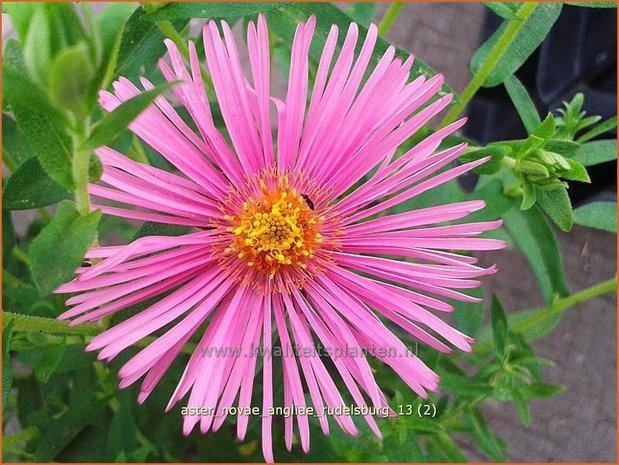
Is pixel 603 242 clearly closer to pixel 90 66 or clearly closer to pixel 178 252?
pixel 178 252

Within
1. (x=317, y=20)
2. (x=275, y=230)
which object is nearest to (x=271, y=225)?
(x=275, y=230)

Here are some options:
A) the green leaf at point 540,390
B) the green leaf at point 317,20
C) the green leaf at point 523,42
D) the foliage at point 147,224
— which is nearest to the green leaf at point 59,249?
the foliage at point 147,224

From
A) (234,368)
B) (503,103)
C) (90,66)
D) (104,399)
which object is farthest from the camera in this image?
(503,103)

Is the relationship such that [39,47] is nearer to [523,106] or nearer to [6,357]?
[6,357]

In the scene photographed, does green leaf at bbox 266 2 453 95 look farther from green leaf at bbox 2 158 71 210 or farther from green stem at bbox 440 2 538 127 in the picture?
green leaf at bbox 2 158 71 210

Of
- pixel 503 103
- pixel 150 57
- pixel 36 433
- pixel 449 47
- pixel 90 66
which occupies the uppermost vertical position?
pixel 449 47

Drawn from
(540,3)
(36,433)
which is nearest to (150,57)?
(540,3)
